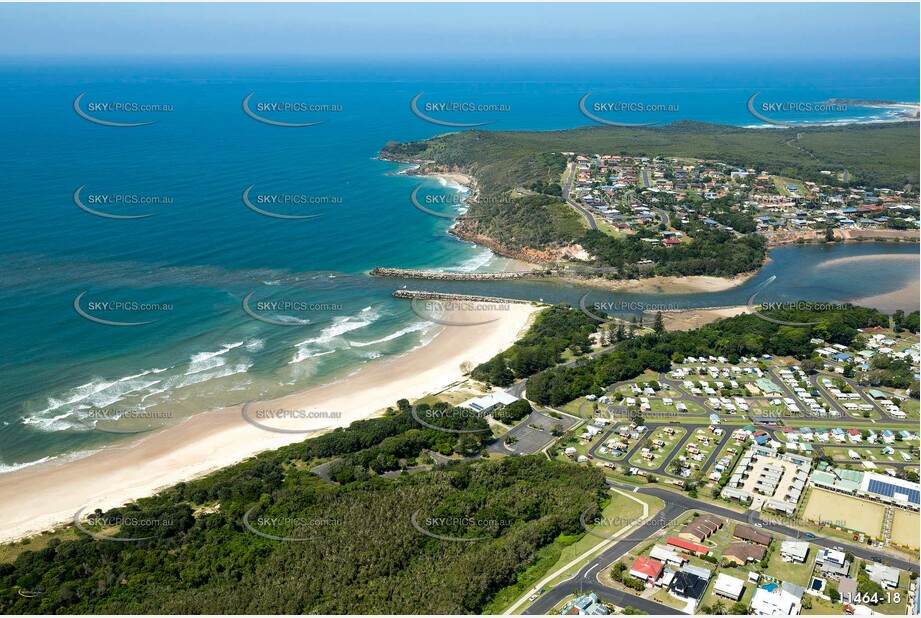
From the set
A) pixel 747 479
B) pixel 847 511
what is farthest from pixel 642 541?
pixel 847 511

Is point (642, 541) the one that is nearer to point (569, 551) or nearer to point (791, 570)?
point (569, 551)

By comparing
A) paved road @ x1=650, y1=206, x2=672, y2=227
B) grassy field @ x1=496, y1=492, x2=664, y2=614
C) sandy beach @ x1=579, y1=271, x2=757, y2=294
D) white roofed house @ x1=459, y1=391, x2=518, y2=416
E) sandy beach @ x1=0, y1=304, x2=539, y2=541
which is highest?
paved road @ x1=650, y1=206, x2=672, y2=227

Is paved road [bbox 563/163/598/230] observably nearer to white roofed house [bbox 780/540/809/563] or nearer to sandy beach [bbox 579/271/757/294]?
sandy beach [bbox 579/271/757/294]

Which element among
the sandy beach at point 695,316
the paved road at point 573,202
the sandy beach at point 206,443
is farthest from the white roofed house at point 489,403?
the paved road at point 573,202

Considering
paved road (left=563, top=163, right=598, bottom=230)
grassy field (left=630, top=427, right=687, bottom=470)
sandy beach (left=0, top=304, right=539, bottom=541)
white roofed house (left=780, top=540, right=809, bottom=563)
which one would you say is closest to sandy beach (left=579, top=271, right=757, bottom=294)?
paved road (left=563, top=163, right=598, bottom=230)

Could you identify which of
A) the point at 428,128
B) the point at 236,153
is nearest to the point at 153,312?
the point at 236,153

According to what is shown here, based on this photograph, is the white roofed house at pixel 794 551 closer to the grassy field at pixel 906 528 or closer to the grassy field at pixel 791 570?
the grassy field at pixel 791 570
